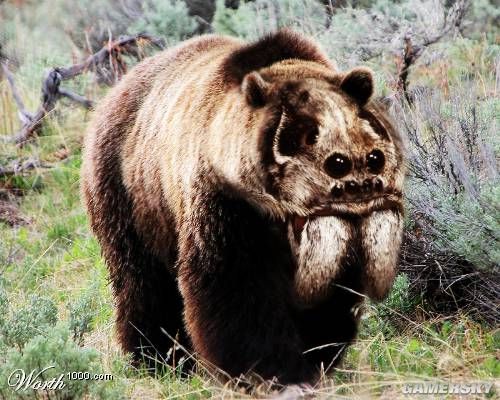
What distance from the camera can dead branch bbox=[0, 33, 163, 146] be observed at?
8.99 meters

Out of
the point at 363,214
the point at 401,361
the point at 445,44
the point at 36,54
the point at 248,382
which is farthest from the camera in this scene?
the point at 36,54

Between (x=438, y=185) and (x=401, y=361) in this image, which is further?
(x=438, y=185)

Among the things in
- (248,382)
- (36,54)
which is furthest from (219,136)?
(36,54)

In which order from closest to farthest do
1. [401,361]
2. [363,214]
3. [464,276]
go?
[363,214], [401,361], [464,276]

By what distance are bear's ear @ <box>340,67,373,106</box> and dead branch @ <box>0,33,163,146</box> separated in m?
5.04

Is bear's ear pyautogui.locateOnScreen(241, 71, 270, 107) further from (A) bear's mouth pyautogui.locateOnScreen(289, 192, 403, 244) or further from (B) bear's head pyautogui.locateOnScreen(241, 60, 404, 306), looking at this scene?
(A) bear's mouth pyautogui.locateOnScreen(289, 192, 403, 244)

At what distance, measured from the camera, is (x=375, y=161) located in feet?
12.6

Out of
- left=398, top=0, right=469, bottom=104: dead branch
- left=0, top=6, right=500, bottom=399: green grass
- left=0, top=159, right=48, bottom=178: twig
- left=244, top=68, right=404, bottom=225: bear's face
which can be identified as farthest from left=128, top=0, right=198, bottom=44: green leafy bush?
left=244, top=68, right=404, bottom=225: bear's face

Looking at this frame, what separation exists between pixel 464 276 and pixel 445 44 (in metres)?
3.66

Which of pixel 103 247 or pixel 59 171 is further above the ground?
pixel 103 247

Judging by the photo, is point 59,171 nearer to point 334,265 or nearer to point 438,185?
point 438,185

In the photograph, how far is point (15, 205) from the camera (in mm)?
8438

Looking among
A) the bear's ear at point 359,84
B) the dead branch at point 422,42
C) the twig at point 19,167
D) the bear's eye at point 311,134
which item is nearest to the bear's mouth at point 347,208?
the bear's eye at point 311,134

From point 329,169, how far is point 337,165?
0.11ft
